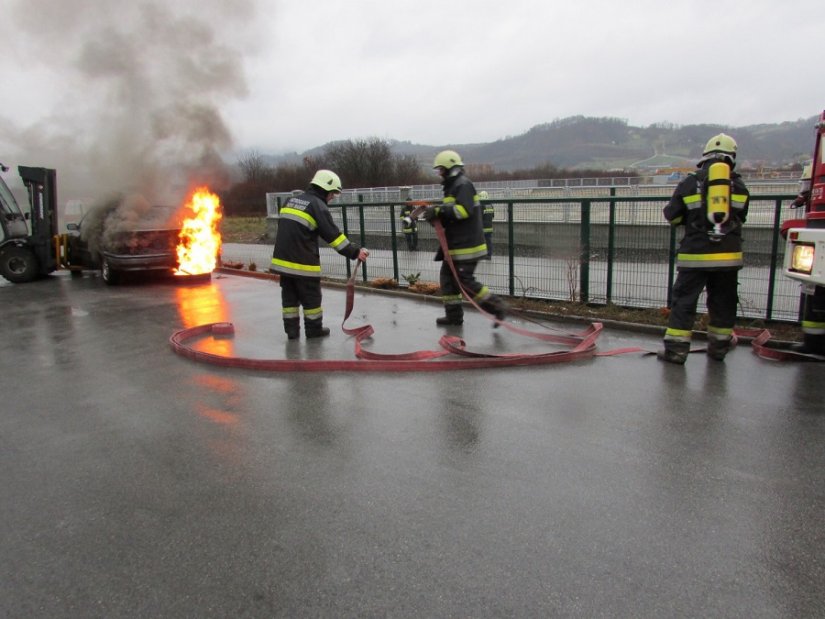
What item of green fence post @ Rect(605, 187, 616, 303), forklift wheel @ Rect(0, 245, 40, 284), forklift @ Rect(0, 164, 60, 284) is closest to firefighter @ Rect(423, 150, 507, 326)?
green fence post @ Rect(605, 187, 616, 303)

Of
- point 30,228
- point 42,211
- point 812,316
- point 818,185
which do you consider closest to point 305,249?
point 818,185

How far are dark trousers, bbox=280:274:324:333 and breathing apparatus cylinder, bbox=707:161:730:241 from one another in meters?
4.01

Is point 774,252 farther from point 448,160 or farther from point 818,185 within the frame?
point 448,160

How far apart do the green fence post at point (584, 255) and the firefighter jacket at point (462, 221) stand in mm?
1702

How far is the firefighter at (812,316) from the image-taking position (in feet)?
18.0

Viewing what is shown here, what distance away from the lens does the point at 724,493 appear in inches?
127

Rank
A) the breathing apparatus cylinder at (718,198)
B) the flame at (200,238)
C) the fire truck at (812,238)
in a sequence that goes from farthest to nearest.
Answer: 1. the flame at (200,238)
2. the breathing apparatus cylinder at (718,198)
3. the fire truck at (812,238)

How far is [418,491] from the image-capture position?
10.8 ft

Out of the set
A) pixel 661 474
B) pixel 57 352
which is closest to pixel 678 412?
pixel 661 474

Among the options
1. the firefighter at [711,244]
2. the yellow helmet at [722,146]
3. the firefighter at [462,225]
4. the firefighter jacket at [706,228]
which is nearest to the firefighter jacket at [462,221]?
the firefighter at [462,225]

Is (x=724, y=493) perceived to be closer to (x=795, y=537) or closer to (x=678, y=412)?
(x=795, y=537)

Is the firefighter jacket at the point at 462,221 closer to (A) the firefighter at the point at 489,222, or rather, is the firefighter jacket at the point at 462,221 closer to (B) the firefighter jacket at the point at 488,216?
(A) the firefighter at the point at 489,222

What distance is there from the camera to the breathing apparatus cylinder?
5.30 m

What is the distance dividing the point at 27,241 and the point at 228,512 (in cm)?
1322
